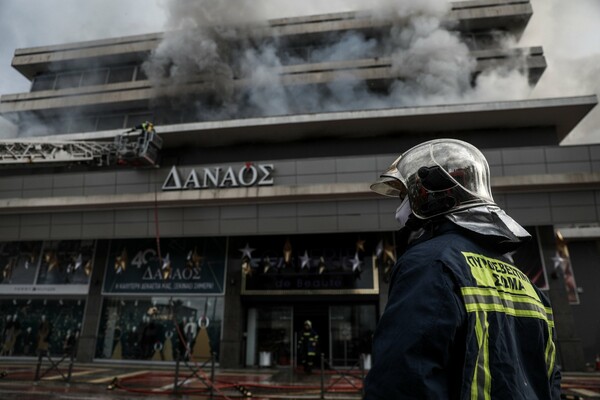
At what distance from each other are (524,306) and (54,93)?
23.6 metres

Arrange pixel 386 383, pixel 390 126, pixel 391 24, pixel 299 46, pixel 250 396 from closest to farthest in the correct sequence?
pixel 386 383, pixel 250 396, pixel 390 126, pixel 391 24, pixel 299 46

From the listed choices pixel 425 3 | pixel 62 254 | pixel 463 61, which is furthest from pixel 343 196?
pixel 62 254

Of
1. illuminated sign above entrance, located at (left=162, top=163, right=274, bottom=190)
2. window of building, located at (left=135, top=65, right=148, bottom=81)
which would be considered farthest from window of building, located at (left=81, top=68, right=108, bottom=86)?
illuminated sign above entrance, located at (left=162, top=163, right=274, bottom=190)

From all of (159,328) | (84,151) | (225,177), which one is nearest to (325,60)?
(225,177)

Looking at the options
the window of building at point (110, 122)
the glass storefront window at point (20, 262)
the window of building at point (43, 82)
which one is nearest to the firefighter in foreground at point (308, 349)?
the glass storefront window at point (20, 262)

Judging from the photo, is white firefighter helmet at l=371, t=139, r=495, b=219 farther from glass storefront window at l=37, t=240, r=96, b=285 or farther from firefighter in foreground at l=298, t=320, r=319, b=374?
glass storefront window at l=37, t=240, r=96, b=285

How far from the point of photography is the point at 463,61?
1678cm

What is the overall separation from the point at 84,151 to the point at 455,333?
15.8 m

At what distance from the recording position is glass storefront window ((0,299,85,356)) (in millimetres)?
16344

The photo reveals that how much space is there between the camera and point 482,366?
4.37 feet

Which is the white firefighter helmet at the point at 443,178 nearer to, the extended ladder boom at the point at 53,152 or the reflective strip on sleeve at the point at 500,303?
the reflective strip on sleeve at the point at 500,303

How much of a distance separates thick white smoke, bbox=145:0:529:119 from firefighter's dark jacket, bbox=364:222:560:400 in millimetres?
→ 16476

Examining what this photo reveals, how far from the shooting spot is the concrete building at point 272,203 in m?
14.1

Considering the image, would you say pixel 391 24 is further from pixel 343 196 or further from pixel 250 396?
pixel 250 396
